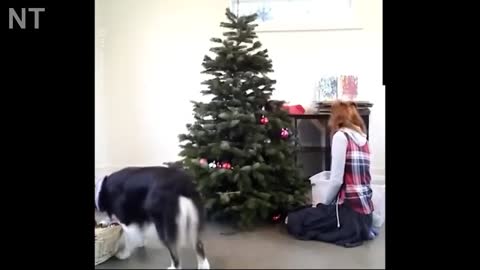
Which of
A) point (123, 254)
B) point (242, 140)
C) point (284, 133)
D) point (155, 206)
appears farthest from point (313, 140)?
point (123, 254)

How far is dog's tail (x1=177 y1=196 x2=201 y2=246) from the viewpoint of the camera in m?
1.25

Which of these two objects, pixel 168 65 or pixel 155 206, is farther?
pixel 168 65

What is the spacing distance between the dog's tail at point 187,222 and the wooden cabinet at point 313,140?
333 millimetres

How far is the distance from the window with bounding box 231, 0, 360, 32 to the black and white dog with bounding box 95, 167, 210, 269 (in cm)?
51

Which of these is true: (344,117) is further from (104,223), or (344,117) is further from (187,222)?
(104,223)

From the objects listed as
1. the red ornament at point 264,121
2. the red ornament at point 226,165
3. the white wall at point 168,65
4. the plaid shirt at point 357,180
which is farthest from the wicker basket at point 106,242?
the plaid shirt at point 357,180

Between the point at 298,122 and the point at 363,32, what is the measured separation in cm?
32

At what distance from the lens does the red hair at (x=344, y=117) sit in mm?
1306

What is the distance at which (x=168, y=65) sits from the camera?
53.4 inches

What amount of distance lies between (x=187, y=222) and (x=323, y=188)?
41cm

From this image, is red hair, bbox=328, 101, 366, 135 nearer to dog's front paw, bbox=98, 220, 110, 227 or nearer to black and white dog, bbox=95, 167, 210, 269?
black and white dog, bbox=95, 167, 210, 269
